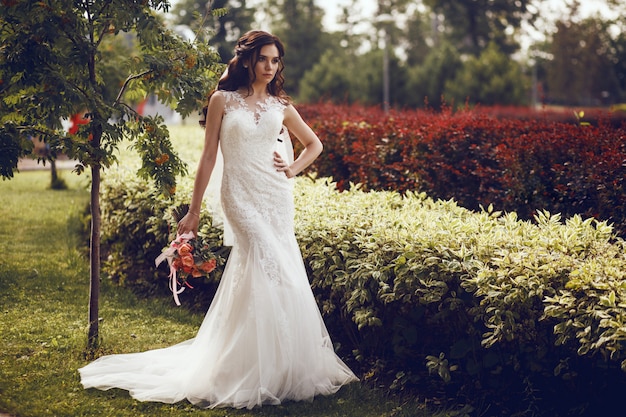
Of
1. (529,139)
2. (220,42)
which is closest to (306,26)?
(220,42)

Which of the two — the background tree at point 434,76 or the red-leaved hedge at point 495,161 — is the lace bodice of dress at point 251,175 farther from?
the background tree at point 434,76

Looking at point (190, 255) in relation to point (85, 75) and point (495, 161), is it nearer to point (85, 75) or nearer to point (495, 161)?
point (85, 75)

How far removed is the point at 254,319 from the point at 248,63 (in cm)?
157

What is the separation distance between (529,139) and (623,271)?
116 inches

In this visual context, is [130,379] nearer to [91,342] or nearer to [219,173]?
[91,342]

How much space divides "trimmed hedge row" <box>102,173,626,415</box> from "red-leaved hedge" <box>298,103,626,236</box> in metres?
1.04

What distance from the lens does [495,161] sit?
738 centimetres

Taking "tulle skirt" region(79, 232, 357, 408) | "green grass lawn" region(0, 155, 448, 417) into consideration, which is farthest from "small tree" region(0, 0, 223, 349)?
"tulle skirt" region(79, 232, 357, 408)

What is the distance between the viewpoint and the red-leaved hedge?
245 inches

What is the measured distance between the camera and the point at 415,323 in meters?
4.81

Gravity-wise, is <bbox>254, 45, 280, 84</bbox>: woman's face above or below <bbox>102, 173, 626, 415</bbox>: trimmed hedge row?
above

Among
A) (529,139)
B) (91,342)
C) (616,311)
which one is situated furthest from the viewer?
(529,139)

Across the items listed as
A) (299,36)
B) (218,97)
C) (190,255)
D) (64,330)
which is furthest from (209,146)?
(299,36)

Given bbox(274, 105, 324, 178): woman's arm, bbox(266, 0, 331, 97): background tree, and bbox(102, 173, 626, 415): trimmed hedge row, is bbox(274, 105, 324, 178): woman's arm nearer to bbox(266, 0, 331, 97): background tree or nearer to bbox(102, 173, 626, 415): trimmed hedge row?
bbox(102, 173, 626, 415): trimmed hedge row
